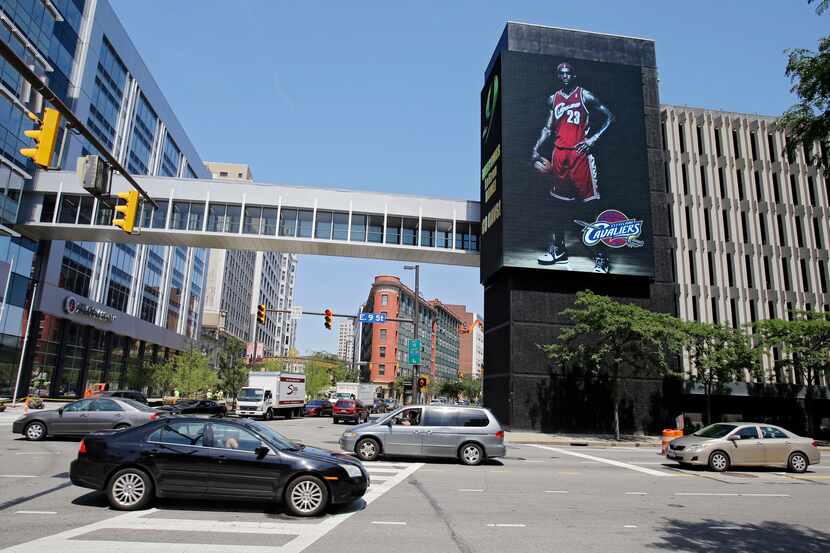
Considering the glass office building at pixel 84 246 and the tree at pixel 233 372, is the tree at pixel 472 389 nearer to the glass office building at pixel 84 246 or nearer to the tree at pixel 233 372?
the glass office building at pixel 84 246

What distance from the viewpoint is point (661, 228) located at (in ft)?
113

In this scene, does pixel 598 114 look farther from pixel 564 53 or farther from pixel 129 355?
pixel 129 355

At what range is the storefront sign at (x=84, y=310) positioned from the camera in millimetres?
43941

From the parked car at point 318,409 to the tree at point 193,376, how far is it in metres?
13.3

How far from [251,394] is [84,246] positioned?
23.8 m

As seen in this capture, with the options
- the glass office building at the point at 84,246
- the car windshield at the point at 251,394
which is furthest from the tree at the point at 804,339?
the glass office building at the point at 84,246

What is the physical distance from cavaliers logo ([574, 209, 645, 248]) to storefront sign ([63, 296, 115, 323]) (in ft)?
128

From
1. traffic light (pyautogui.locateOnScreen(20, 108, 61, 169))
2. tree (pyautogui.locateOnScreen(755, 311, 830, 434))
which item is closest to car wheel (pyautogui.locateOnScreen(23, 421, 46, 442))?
traffic light (pyautogui.locateOnScreen(20, 108, 61, 169))

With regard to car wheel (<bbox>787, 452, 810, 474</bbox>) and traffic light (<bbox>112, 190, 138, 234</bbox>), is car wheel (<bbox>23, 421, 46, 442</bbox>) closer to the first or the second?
traffic light (<bbox>112, 190, 138, 234</bbox>)

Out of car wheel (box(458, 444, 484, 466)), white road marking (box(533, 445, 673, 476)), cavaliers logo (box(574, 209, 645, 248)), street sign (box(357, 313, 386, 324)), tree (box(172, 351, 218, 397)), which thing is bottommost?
white road marking (box(533, 445, 673, 476))

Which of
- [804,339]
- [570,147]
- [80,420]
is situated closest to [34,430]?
[80,420]

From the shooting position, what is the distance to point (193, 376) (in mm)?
52719

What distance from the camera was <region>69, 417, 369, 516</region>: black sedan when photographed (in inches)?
340

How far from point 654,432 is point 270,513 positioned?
28102 mm
